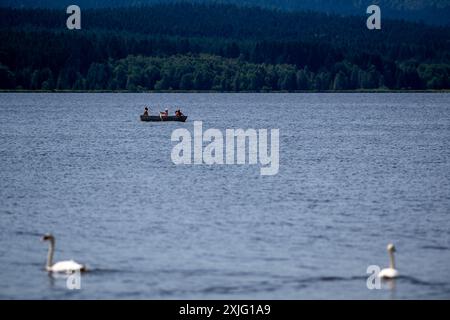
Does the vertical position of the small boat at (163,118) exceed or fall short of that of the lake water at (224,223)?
it exceeds it

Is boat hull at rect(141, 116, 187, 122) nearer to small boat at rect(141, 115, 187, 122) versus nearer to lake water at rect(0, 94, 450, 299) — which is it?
small boat at rect(141, 115, 187, 122)

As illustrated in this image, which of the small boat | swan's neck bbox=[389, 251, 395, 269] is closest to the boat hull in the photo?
the small boat

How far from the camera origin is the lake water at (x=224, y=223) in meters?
30.8

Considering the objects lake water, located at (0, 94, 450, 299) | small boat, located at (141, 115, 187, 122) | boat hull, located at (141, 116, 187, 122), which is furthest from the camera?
boat hull, located at (141, 116, 187, 122)

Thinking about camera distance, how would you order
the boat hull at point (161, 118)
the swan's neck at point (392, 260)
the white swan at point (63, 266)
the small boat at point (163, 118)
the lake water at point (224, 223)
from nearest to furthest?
the lake water at point (224, 223), the swan's neck at point (392, 260), the white swan at point (63, 266), the small boat at point (163, 118), the boat hull at point (161, 118)

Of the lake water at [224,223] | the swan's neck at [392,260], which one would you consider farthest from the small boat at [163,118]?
the swan's neck at [392,260]

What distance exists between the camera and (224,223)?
41531 millimetres

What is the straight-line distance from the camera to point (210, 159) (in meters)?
72.8

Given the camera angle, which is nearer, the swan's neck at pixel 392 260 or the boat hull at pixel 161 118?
the swan's neck at pixel 392 260

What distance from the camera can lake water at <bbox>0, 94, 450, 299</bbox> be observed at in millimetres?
30766

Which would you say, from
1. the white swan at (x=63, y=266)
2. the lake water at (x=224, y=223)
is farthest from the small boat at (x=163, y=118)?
the white swan at (x=63, y=266)

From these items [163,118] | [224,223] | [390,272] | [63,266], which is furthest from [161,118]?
[390,272]

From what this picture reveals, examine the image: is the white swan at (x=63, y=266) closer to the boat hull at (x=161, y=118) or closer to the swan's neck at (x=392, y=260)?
the swan's neck at (x=392, y=260)

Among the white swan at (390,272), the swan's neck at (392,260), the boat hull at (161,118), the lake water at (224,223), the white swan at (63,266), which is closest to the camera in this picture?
the lake water at (224,223)
